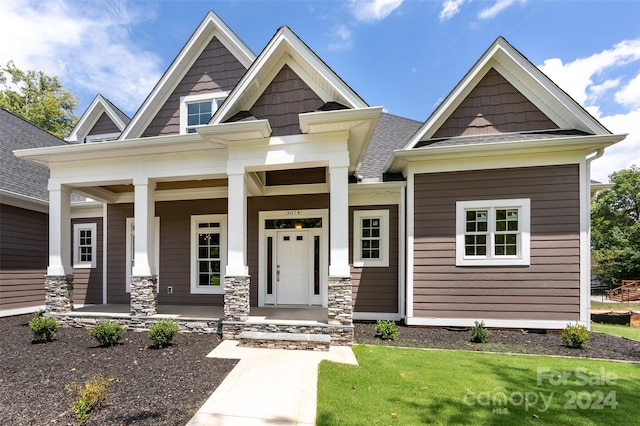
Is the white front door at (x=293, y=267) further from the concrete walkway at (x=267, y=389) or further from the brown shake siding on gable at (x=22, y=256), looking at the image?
the brown shake siding on gable at (x=22, y=256)

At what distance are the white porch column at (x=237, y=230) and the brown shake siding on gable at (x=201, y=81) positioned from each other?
3.28 m

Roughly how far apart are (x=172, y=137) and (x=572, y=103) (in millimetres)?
9023

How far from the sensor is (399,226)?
7.81 metres

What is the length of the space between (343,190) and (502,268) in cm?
425

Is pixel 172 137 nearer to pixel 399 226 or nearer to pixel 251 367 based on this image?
pixel 251 367

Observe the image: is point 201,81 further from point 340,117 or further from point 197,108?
point 340,117

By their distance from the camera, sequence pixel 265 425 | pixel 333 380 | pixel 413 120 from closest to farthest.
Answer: pixel 265 425, pixel 333 380, pixel 413 120

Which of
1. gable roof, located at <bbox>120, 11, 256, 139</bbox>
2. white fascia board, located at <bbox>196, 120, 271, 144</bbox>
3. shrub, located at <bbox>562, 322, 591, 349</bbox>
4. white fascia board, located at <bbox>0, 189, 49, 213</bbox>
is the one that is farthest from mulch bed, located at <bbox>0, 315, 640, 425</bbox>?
gable roof, located at <bbox>120, 11, 256, 139</bbox>

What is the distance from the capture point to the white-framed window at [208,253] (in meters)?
8.84

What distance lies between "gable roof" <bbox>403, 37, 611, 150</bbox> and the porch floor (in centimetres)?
471

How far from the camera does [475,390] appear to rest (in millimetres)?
3818

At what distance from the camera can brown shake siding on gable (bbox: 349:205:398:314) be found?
784 centimetres

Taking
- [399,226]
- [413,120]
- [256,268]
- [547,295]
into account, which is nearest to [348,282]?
[399,226]

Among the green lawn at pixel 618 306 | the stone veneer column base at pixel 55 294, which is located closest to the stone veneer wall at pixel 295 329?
the stone veneer column base at pixel 55 294
